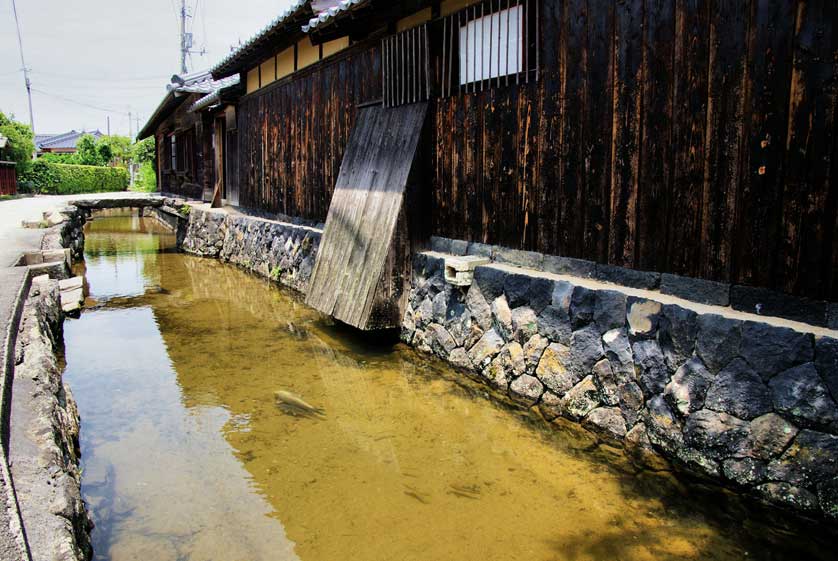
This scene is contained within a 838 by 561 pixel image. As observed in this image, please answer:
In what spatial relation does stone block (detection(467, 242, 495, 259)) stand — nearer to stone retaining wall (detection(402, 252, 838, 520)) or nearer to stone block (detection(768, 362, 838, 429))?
stone retaining wall (detection(402, 252, 838, 520))

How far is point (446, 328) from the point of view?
25.1ft

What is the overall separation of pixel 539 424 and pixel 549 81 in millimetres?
3483

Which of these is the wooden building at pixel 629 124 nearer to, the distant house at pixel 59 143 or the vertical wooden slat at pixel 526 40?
the vertical wooden slat at pixel 526 40

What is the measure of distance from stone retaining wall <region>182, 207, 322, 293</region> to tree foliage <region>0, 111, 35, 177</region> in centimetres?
2432

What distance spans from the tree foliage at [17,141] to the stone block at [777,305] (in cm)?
4196

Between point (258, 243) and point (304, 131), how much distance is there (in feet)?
12.0

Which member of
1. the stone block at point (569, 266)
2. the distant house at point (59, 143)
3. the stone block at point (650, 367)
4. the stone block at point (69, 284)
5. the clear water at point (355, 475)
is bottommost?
the clear water at point (355, 475)

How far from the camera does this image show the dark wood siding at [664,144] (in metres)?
4.14

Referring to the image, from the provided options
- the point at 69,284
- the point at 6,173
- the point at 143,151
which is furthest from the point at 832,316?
the point at 143,151

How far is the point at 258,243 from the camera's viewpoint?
15344 mm

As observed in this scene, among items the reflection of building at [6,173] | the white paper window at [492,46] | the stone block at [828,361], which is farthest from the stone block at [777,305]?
the reflection of building at [6,173]

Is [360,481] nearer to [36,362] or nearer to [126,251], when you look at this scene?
[36,362]

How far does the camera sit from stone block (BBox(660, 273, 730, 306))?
4.76 meters

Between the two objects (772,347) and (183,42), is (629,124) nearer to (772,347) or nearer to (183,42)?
(772,347)
